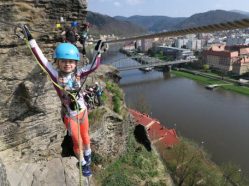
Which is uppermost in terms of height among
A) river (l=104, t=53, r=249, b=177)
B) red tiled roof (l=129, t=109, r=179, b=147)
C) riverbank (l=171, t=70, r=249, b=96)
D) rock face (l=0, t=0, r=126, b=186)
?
rock face (l=0, t=0, r=126, b=186)

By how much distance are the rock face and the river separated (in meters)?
11.2

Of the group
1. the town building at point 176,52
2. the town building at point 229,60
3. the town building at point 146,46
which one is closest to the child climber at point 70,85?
the town building at point 229,60

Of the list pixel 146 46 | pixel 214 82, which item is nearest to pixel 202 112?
pixel 214 82

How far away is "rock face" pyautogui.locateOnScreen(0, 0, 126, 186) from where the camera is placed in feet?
14.6

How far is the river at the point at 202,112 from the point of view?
16.3m

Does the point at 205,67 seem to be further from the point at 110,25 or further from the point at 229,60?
the point at 110,25

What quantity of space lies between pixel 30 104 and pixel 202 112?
1972cm

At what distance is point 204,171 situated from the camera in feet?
37.0

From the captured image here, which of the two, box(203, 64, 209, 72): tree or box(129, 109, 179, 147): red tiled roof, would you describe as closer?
box(129, 109, 179, 147): red tiled roof

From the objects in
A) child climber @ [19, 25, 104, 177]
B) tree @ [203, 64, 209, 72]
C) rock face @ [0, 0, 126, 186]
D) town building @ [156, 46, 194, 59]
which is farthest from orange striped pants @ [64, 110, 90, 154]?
town building @ [156, 46, 194, 59]

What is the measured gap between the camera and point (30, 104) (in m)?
4.73

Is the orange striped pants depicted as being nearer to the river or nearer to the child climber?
the child climber

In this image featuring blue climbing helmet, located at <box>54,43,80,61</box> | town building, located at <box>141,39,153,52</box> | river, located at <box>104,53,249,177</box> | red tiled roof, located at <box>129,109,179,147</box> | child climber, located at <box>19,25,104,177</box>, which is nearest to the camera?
blue climbing helmet, located at <box>54,43,80,61</box>

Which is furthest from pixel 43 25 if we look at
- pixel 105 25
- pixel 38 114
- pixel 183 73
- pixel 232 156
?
pixel 105 25
